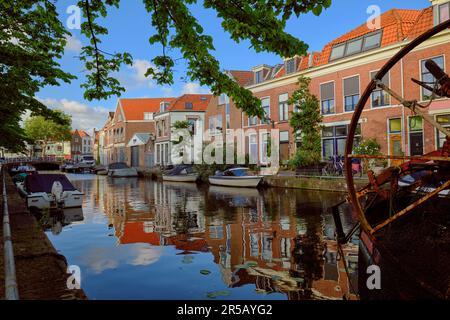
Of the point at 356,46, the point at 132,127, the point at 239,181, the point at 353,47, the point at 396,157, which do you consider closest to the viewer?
the point at 396,157

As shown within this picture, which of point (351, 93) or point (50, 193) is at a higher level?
point (351, 93)

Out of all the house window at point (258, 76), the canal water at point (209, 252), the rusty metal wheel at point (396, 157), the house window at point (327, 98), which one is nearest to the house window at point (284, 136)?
the house window at point (327, 98)

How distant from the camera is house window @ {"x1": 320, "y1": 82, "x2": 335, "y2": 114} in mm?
29344

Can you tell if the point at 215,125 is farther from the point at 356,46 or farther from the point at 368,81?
the point at 368,81

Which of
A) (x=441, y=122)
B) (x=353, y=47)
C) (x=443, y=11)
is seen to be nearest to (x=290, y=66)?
(x=353, y=47)

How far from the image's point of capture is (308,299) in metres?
5.90

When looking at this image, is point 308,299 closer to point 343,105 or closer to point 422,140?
point 422,140

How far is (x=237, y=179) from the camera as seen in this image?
27.0 meters

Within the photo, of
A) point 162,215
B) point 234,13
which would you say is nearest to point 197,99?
point 162,215

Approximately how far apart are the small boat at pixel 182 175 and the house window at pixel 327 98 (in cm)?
1287

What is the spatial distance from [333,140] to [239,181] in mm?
8442

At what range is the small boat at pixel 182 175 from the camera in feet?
111

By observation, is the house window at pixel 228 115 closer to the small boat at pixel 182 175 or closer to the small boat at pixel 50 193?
the small boat at pixel 182 175
